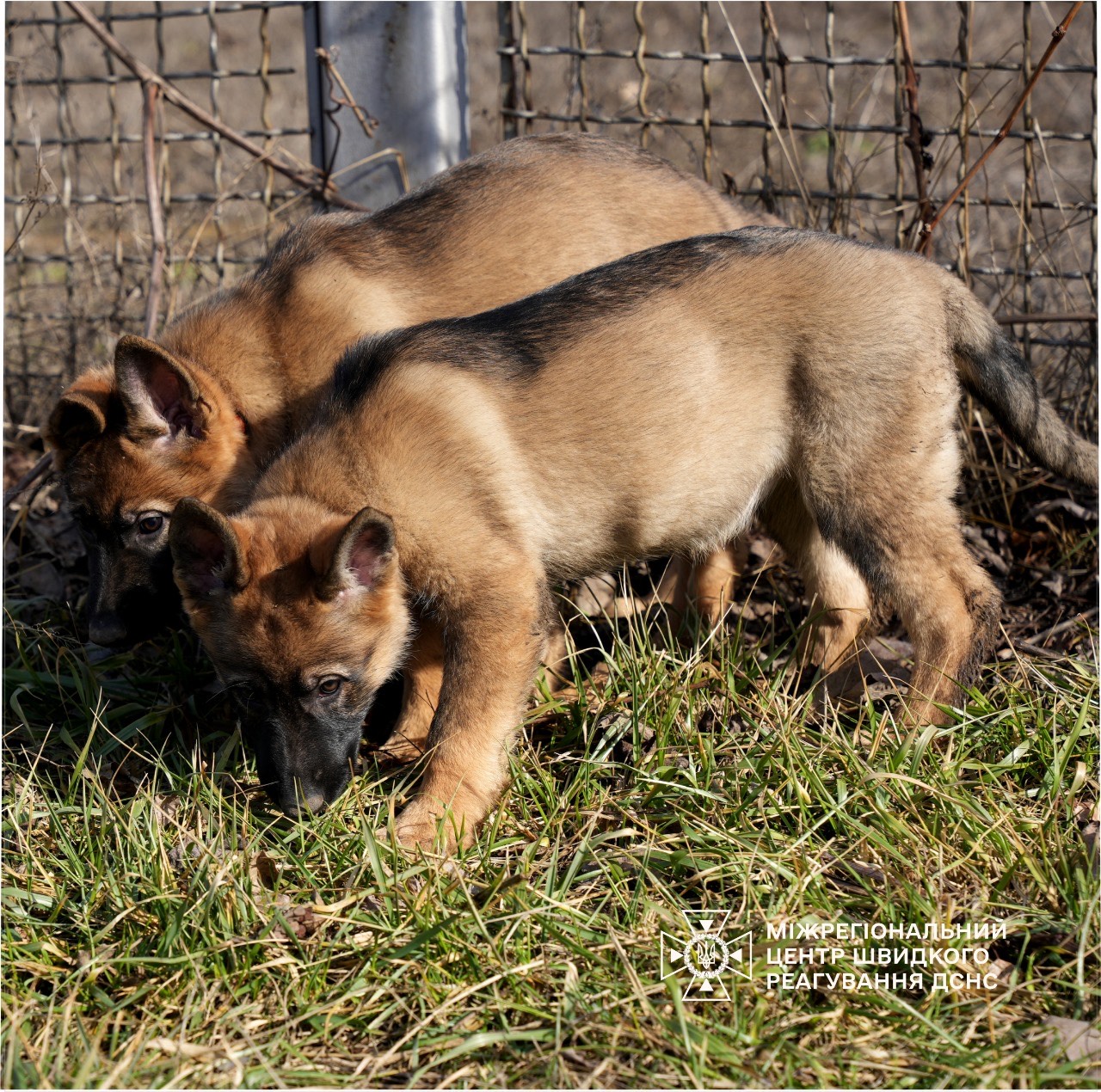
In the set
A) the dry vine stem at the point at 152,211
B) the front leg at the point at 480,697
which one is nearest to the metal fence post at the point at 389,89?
the dry vine stem at the point at 152,211

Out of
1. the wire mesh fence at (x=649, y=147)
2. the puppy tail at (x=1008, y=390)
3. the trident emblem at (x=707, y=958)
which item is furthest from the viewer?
the wire mesh fence at (x=649, y=147)

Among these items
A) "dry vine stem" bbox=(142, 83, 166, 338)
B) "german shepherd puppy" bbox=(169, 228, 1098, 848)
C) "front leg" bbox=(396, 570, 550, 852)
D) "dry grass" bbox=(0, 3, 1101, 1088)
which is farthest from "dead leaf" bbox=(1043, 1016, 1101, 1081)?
"dry vine stem" bbox=(142, 83, 166, 338)

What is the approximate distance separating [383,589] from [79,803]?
3.79ft

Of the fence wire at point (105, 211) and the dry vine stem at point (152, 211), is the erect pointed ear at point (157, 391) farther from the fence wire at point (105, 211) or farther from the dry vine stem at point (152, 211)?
the fence wire at point (105, 211)

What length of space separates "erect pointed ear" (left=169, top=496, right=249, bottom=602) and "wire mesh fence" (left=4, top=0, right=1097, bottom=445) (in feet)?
6.65

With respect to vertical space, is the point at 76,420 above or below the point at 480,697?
above

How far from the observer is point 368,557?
3549 mm

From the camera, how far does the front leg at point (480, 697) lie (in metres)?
3.59

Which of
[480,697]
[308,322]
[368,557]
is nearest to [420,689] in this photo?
[480,697]

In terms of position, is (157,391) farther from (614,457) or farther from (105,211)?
(105,211)

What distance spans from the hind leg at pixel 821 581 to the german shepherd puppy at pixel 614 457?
0.41 meters

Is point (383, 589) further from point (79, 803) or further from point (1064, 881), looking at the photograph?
point (1064, 881)

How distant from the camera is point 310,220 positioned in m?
4.92

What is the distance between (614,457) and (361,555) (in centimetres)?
96
